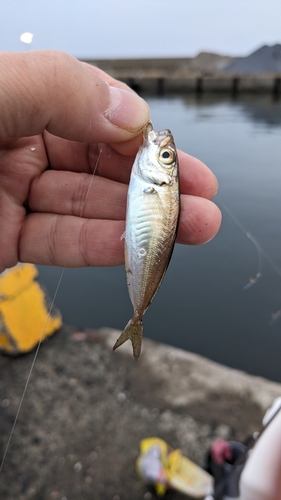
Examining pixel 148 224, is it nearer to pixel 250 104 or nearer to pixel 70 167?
pixel 70 167

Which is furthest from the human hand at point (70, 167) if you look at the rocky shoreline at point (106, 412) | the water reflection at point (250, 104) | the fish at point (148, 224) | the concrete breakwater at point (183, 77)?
the concrete breakwater at point (183, 77)

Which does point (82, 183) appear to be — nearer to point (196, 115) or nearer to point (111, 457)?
point (111, 457)

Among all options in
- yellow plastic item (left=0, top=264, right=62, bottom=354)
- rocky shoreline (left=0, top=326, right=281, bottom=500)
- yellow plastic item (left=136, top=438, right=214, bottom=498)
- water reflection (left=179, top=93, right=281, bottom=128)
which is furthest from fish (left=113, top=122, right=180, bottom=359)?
water reflection (left=179, top=93, right=281, bottom=128)

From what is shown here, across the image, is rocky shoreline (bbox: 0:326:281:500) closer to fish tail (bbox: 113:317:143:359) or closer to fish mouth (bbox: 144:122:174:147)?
fish tail (bbox: 113:317:143:359)

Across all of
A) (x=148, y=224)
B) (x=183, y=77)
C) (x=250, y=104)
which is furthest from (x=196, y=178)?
(x=183, y=77)

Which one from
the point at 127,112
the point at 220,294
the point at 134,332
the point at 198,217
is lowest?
the point at 220,294

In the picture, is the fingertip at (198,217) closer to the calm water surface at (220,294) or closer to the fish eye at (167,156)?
the fish eye at (167,156)

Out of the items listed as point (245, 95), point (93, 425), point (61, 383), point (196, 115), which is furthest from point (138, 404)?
point (245, 95)
